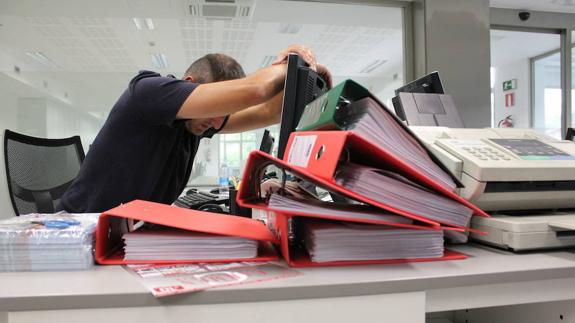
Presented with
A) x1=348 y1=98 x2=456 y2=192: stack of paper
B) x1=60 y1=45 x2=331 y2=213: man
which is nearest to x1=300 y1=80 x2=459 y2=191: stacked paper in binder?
x1=348 y1=98 x2=456 y2=192: stack of paper

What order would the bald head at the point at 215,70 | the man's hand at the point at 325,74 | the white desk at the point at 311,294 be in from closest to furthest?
the white desk at the point at 311,294 → the man's hand at the point at 325,74 → the bald head at the point at 215,70

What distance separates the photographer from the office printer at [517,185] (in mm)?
623

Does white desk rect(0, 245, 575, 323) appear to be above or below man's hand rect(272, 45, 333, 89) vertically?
below

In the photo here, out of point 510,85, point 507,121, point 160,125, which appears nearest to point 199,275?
point 160,125

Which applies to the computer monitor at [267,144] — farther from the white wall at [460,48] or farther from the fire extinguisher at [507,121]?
the fire extinguisher at [507,121]

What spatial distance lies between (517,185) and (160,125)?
1.02 meters

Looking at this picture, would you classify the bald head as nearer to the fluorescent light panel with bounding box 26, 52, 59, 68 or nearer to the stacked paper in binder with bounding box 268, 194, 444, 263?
the stacked paper in binder with bounding box 268, 194, 444, 263

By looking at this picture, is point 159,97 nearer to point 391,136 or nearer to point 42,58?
point 391,136

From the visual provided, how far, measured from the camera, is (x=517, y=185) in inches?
28.1

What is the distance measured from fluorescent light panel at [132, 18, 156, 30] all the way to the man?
2.74 metres

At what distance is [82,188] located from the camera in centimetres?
120

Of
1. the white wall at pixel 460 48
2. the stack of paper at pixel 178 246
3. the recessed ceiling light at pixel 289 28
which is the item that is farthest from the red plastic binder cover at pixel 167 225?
the recessed ceiling light at pixel 289 28

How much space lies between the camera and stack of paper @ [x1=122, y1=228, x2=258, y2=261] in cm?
57

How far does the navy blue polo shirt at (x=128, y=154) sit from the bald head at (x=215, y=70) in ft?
0.59
